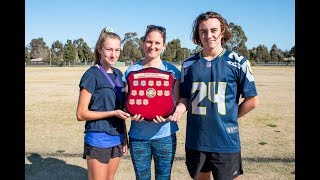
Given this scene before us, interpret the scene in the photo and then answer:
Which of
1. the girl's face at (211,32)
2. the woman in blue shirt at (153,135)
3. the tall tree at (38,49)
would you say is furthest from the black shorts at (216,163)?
the tall tree at (38,49)

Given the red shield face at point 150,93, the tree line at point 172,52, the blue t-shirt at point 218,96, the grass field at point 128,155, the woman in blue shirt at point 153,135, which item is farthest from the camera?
the tree line at point 172,52

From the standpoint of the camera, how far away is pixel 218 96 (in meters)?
2.63

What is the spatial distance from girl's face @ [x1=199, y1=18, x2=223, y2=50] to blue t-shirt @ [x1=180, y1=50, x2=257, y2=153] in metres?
0.12

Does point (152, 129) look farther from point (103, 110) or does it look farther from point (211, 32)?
point (211, 32)

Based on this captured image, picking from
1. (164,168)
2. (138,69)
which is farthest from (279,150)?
(138,69)

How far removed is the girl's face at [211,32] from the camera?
8.72ft

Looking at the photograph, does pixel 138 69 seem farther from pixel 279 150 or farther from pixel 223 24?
pixel 279 150

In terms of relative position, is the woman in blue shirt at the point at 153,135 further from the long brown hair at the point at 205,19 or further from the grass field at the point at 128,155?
the grass field at the point at 128,155

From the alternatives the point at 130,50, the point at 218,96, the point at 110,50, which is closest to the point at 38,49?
the point at 130,50

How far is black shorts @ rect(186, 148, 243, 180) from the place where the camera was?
2.66 m

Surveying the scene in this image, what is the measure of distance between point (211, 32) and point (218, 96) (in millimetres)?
534

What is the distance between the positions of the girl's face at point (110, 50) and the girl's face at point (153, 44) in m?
0.27

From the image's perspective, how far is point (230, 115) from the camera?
2682mm
